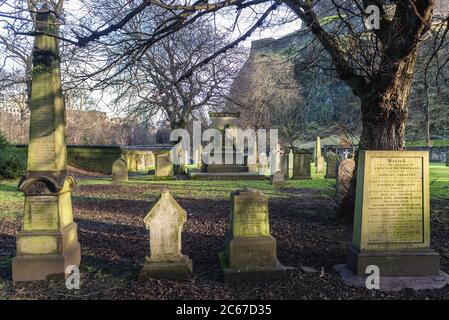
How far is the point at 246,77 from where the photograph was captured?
32.0 metres

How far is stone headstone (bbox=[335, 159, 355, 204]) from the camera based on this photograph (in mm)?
10059

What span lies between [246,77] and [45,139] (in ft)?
91.5

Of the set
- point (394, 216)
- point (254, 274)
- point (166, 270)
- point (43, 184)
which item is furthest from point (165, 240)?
point (394, 216)

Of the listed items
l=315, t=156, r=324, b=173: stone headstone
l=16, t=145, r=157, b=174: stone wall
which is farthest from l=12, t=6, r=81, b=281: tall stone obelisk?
l=16, t=145, r=157, b=174: stone wall

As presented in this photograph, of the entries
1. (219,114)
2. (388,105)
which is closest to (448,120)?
(219,114)

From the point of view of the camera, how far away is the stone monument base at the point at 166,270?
4957 mm

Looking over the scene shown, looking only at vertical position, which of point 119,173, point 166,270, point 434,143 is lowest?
point 166,270

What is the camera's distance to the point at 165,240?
16.6 ft

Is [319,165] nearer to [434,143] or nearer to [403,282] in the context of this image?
[403,282]

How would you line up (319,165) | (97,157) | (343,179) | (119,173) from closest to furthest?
(343,179)
(119,173)
(319,165)
(97,157)

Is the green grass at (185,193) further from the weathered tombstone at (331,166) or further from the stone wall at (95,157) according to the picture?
the stone wall at (95,157)

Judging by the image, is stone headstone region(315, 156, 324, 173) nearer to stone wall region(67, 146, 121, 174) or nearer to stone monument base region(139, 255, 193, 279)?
stone wall region(67, 146, 121, 174)

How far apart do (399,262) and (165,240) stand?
3147 millimetres

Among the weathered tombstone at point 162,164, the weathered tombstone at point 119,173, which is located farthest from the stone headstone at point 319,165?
the weathered tombstone at point 119,173
